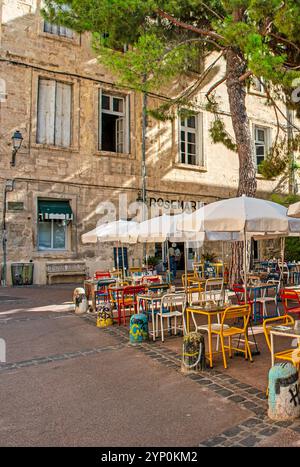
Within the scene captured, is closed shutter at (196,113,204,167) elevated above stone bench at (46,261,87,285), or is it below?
above

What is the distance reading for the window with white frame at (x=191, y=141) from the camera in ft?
62.6

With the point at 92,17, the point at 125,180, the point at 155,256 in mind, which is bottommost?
the point at 155,256

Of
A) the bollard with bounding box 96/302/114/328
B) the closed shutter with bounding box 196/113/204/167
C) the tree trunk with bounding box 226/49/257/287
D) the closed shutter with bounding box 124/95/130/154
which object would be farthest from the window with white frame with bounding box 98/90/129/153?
the bollard with bounding box 96/302/114/328

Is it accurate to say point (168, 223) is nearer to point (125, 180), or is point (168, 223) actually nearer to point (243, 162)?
point (243, 162)

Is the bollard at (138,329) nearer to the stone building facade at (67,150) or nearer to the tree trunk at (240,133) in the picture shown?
the tree trunk at (240,133)

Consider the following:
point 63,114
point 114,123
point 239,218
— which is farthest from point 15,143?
point 239,218

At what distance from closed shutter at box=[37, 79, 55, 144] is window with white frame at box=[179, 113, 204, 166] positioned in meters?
6.20

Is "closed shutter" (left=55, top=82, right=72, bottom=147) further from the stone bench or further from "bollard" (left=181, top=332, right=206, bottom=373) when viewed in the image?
"bollard" (left=181, top=332, right=206, bottom=373)

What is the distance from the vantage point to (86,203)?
1586 cm

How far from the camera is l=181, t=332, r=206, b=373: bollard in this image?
497 cm

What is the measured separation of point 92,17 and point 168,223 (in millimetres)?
5749

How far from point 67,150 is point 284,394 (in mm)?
13523

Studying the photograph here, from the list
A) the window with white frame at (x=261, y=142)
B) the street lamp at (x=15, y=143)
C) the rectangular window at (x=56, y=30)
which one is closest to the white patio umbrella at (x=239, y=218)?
the street lamp at (x=15, y=143)

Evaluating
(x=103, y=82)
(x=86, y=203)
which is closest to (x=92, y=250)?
(x=86, y=203)
